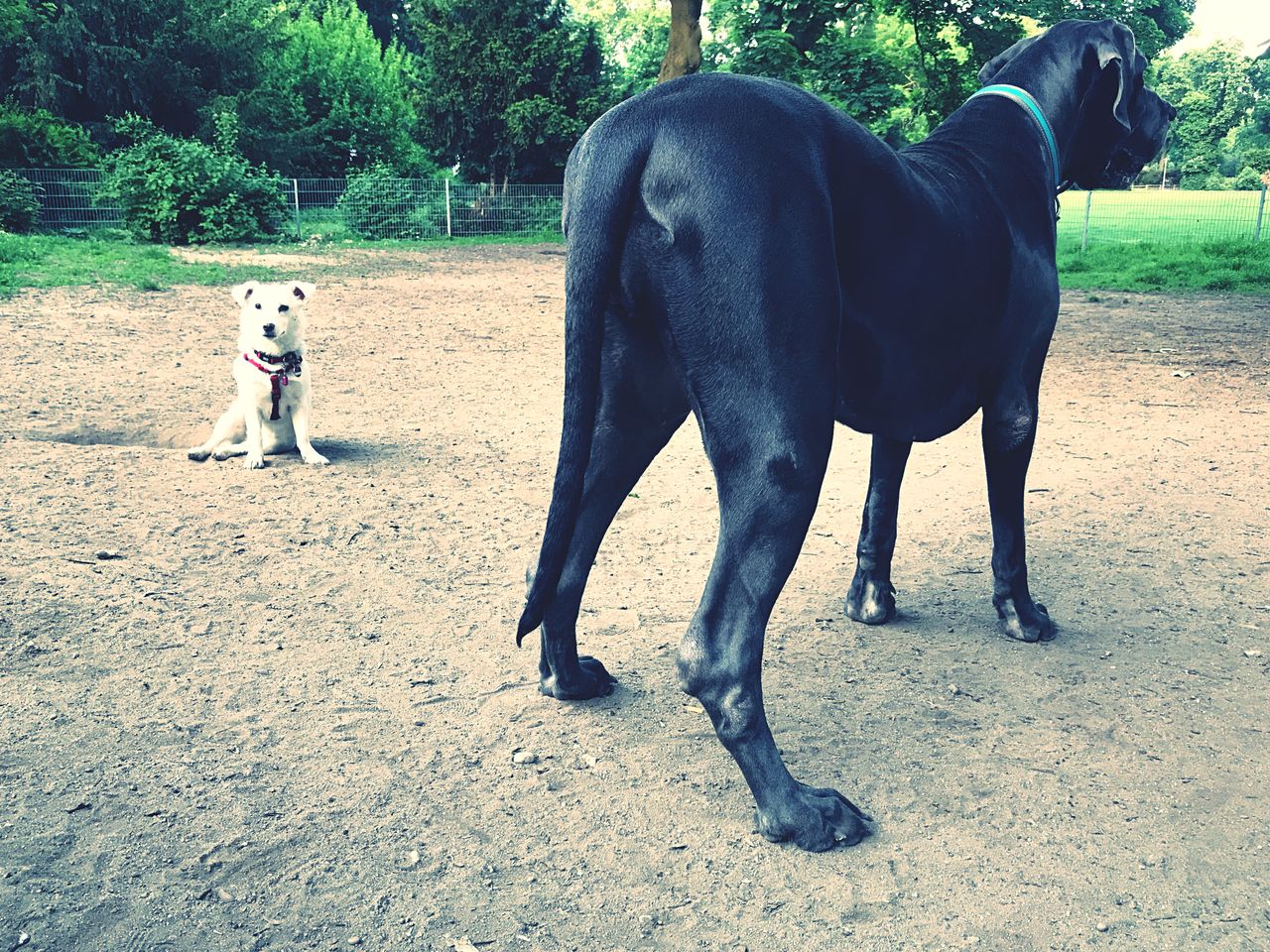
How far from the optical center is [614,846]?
2.85 meters

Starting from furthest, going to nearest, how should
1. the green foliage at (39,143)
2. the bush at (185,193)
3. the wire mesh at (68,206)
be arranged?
the green foliage at (39,143)
the wire mesh at (68,206)
the bush at (185,193)

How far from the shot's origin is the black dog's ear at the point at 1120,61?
4141 millimetres

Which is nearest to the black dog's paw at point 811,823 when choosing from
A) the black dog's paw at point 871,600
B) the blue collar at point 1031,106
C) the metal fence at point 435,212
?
the black dog's paw at point 871,600

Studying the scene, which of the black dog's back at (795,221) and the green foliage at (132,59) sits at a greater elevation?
the green foliage at (132,59)

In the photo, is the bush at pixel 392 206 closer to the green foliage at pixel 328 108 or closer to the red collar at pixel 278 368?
the green foliage at pixel 328 108

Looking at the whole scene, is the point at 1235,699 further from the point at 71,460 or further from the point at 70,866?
the point at 71,460

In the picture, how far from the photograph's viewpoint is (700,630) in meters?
2.85

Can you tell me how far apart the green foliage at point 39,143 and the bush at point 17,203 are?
1.98 metres

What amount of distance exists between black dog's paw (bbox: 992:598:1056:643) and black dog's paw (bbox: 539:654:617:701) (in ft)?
5.36

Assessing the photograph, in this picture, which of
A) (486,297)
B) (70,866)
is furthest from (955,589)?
(486,297)

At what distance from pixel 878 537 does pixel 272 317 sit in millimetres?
3709

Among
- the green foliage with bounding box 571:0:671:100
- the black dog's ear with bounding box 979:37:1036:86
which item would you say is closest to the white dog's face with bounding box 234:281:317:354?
the black dog's ear with bounding box 979:37:1036:86

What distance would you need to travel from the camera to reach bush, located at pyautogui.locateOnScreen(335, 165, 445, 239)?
24719mm

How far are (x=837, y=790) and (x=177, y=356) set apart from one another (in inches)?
323
